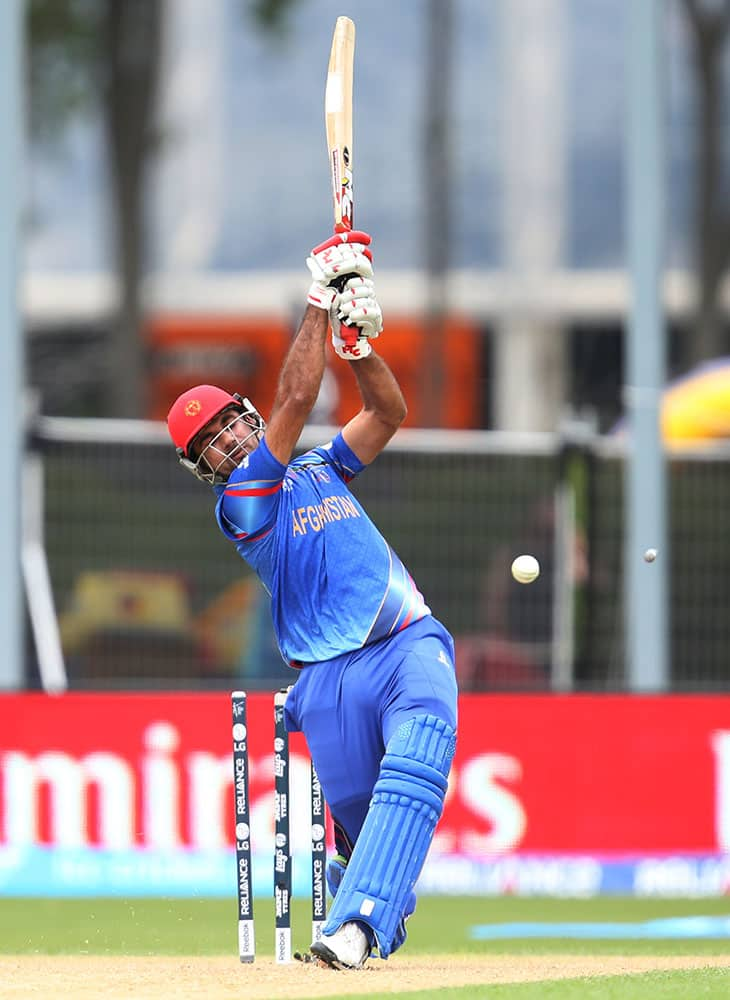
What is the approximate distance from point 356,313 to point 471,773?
16.7 ft

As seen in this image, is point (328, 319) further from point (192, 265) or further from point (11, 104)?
point (192, 265)

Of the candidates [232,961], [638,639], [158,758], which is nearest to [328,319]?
[232,961]

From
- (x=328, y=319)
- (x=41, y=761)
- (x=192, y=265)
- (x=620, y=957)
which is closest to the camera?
(x=328, y=319)

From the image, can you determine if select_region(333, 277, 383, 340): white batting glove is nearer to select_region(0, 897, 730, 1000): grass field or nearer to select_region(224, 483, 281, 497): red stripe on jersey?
select_region(224, 483, 281, 497): red stripe on jersey

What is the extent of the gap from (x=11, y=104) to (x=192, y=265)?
513 inches

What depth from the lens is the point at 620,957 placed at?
7.86 m

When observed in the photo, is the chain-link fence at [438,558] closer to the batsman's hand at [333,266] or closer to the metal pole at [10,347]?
the metal pole at [10,347]

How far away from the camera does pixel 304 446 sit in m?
14.5

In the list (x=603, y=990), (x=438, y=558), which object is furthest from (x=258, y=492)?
(x=438, y=558)

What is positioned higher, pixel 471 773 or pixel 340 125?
pixel 340 125

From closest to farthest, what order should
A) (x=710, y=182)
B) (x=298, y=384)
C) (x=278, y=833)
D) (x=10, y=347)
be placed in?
(x=298, y=384) → (x=278, y=833) → (x=10, y=347) → (x=710, y=182)

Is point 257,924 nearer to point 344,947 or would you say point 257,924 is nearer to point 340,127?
point 344,947

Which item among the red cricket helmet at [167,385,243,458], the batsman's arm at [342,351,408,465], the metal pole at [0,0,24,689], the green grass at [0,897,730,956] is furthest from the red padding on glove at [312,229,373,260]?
the metal pole at [0,0,24,689]

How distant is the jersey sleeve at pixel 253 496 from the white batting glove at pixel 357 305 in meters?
0.50
